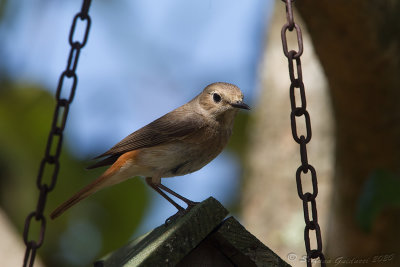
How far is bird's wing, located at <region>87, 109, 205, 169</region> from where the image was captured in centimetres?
408

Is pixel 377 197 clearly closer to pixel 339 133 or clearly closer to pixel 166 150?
pixel 166 150

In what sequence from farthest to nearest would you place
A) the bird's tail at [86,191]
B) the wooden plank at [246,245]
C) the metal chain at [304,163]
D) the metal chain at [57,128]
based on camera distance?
the bird's tail at [86,191] < the metal chain at [57,128] < the wooden plank at [246,245] < the metal chain at [304,163]

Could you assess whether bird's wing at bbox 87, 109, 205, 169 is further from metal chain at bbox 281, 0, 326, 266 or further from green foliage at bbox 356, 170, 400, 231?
metal chain at bbox 281, 0, 326, 266

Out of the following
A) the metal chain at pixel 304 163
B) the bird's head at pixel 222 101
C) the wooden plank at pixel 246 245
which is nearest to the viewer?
the metal chain at pixel 304 163

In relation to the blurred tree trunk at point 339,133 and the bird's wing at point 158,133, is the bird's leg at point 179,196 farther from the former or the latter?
the blurred tree trunk at point 339,133

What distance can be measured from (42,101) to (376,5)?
3628mm

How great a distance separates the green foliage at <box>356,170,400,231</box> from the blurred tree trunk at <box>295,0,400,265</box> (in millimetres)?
1017

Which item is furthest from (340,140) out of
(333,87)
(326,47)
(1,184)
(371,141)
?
(1,184)

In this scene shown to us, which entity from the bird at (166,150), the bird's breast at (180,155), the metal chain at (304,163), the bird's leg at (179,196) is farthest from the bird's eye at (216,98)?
the metal chain at (304,163)

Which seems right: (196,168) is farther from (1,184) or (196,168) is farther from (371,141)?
(1,184)

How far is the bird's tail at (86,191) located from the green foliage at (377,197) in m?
1.71

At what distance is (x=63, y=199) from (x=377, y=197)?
11.2 feet

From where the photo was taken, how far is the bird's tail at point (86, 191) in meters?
3.75

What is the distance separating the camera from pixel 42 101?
6.28 m
